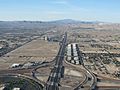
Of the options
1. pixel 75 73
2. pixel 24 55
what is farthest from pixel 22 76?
pixel 24 55

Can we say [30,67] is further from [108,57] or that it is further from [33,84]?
[108,57]

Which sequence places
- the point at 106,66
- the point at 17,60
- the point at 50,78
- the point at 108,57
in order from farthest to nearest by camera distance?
the point at 108,57 < the point at 17,60 < the point at 106,66 < the point at 50,78

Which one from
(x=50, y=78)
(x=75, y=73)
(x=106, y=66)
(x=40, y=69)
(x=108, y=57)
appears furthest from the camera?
(x=108, y=57)

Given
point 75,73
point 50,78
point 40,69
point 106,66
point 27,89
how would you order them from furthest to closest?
point 106,66 → point 40,69 → point 75,73 → point 50,78 → point 27,89

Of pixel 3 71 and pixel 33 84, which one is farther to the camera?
pixel 3 71

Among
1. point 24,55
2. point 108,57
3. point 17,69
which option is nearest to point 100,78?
point 17,69

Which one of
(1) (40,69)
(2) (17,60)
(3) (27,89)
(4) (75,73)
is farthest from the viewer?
(2) (17,60)

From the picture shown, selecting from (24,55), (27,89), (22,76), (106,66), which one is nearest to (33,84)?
(27,89)

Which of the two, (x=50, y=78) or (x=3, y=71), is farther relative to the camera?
(x=3, y=71)

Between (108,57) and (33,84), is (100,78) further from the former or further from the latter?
(108,57)
